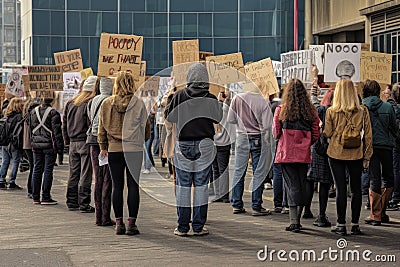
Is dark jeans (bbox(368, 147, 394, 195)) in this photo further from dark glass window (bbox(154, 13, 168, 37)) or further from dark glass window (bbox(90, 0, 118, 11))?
dark glass window (bbox(90, 0, 118, 11))

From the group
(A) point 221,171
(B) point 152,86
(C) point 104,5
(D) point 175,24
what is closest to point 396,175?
(A) point 221,171

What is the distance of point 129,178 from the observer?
9531mm

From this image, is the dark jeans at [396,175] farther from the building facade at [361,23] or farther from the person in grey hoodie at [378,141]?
the building facade at [361,23]

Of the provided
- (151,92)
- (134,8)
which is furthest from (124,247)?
(134,8)

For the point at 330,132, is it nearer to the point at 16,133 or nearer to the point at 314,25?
the point at 16,133

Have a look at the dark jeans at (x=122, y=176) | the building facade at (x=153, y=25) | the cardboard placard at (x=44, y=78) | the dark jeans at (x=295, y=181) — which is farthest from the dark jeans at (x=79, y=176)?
the building facade at (x=153, y=25)

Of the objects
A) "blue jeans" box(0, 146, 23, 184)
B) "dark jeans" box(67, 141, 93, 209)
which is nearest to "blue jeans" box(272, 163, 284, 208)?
"dark jeans" box(67, 141, 93, 209)

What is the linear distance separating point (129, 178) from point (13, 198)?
4.60 metres

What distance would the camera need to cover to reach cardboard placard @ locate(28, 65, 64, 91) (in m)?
16.4

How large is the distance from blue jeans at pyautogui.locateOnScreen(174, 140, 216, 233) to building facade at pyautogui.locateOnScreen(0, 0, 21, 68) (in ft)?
159

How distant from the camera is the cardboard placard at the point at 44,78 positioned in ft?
53.7

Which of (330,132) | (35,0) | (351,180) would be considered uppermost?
(35,0)

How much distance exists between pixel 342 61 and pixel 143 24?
1113 inches

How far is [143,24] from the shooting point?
130 ft
